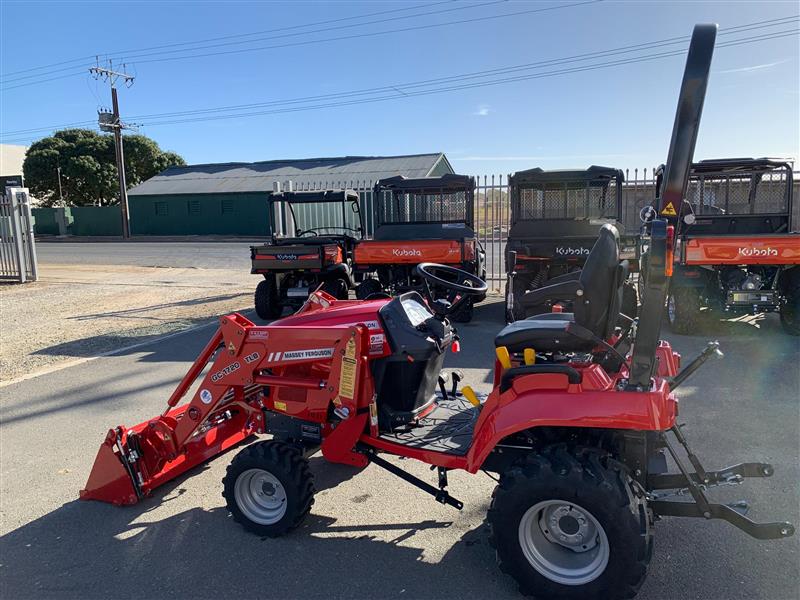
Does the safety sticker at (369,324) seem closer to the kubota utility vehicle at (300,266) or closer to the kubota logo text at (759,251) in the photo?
the kubota logo text at (759,251)

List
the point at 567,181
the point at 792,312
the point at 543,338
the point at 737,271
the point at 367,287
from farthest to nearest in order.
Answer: the point at 367,287
the point at 567,181
the point at 737,271
the point at 792,312
the point at 543,338

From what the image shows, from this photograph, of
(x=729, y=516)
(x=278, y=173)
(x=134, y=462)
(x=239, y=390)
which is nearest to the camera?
(x=729, y=516)

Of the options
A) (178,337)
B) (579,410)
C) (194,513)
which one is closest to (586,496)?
(579,410)

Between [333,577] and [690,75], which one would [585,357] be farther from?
[333,577]

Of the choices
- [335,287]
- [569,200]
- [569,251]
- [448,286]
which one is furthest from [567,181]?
[448,286]

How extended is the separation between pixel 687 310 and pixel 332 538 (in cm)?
657

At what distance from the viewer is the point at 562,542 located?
2.79 metres

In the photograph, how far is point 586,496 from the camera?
8.34ft

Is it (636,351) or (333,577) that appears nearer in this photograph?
(636,351)

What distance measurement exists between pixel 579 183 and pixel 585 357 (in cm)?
722

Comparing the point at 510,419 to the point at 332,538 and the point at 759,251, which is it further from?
the point at 759,251

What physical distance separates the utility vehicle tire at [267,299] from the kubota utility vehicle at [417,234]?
5.08 ft

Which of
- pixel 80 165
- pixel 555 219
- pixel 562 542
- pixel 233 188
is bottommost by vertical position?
pixel 562 542

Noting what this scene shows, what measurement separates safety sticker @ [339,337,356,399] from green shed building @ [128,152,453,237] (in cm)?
3082
